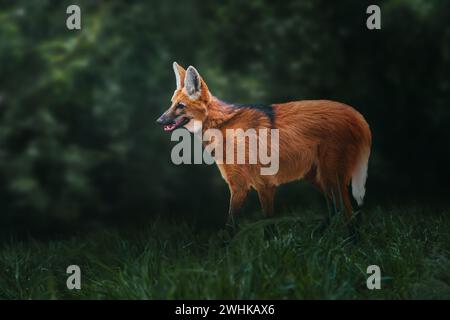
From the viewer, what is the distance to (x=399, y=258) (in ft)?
14.8

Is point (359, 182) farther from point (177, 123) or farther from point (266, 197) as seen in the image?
point (177, 123)

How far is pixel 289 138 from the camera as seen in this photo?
199 inches

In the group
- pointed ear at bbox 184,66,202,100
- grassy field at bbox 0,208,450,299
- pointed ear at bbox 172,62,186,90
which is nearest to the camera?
grassy field at bbox 0,208,450,299

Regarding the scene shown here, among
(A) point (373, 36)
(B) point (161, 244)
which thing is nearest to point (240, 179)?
(B) point (161, 244)

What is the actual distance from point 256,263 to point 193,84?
1.48 m

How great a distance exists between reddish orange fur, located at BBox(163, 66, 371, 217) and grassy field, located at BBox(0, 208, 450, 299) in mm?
284

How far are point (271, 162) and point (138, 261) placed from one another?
1.17 m

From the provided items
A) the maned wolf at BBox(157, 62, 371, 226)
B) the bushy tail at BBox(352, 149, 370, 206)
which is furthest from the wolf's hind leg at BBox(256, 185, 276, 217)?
the bushy tail at BBox(352, 149, 370, 206)

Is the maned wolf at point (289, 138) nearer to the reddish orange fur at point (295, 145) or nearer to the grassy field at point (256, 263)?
the reddish orange fur at point (295, 145)

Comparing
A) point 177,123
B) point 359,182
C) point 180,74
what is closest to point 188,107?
point 177,123

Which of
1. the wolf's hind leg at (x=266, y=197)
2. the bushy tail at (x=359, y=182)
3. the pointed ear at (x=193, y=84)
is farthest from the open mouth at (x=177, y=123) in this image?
the bushy tail at (x=359, y=182)

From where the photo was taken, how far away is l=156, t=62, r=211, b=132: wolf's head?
4.98m

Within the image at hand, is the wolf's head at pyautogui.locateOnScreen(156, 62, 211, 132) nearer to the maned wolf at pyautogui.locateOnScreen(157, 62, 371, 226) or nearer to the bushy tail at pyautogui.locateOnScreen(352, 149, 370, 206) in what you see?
the maned wolf at pyautogui.locateOnScreen(157, 62, 371, 226)

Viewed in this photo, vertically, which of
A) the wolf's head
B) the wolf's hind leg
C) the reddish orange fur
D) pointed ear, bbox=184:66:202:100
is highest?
pointed ear, bbox=184:66:202:100
